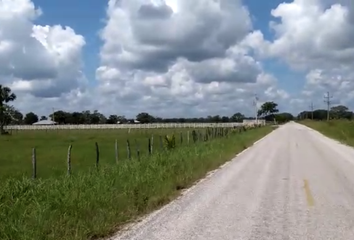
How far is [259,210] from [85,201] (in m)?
3.76

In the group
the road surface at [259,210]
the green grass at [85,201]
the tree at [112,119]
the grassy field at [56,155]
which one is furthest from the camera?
the tree at [112,119]

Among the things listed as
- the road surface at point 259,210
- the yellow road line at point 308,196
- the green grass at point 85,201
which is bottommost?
the yellow road line at point 308,196

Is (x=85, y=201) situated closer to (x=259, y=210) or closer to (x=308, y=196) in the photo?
(x=259, y=210)

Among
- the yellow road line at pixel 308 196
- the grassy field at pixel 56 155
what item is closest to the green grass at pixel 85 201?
the yellow road line at pixel 308 196

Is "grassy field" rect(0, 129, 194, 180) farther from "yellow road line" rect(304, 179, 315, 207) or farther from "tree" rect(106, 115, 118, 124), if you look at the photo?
"tree" rect(106, 115, 118, 124)

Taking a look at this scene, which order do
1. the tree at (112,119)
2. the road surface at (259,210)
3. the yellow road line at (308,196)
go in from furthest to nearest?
the tree at (112,119), the yellow road line at (308,196), the road surface at (259,210)

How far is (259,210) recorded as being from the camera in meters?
11.0

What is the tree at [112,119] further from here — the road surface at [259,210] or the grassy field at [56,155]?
the road surface at [259,210]

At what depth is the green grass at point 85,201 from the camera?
27.6ft

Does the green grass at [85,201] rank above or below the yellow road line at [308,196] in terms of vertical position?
above

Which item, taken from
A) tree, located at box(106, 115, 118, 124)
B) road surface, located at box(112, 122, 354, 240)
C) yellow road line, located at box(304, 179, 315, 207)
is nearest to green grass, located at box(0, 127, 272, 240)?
road surface, located at box(112, 122, 354, 240)

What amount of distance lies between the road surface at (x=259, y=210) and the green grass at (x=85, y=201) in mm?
522

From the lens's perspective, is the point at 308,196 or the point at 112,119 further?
the point at 112,119

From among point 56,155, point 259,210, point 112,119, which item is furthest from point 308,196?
point 112,119
